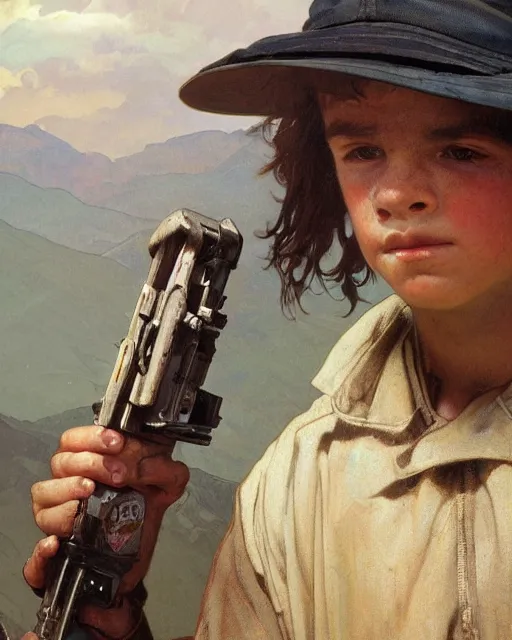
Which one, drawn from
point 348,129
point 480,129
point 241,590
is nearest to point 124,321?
point 241,590

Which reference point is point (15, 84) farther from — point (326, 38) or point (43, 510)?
point (326, 38)

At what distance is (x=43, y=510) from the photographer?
1.14 m

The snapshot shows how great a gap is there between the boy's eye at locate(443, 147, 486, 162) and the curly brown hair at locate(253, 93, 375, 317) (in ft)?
0.63

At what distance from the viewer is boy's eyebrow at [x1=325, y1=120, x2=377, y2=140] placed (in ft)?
2.96

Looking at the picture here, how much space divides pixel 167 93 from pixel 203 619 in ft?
2.70

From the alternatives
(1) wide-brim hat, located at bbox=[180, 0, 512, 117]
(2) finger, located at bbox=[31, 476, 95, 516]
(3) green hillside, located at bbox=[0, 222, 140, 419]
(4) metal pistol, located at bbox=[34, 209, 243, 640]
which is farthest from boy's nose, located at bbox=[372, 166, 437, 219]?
(3) green hillside, located at bbox=[0, 222, 140, 419]

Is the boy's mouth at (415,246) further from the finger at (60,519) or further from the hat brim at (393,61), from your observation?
the finger at (60,519)

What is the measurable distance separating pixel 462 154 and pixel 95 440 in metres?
0.54

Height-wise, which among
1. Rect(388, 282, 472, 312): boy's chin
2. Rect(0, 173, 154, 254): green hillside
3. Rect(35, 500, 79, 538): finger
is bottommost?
Rect(35, 500, 79, 538): finger

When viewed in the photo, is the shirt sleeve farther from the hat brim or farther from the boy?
the hat brim

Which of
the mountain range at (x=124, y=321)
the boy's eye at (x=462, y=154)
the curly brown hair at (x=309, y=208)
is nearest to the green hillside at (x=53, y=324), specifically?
the mountain range at (x=124, y=321)

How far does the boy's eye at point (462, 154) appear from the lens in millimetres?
864

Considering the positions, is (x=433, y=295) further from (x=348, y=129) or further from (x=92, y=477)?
(x=92, y=477)

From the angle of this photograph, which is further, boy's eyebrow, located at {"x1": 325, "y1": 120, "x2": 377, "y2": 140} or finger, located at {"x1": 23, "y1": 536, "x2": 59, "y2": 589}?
finger, located at {"x1": 23, "y1": 536, "x2": 59, "y2": 589}
